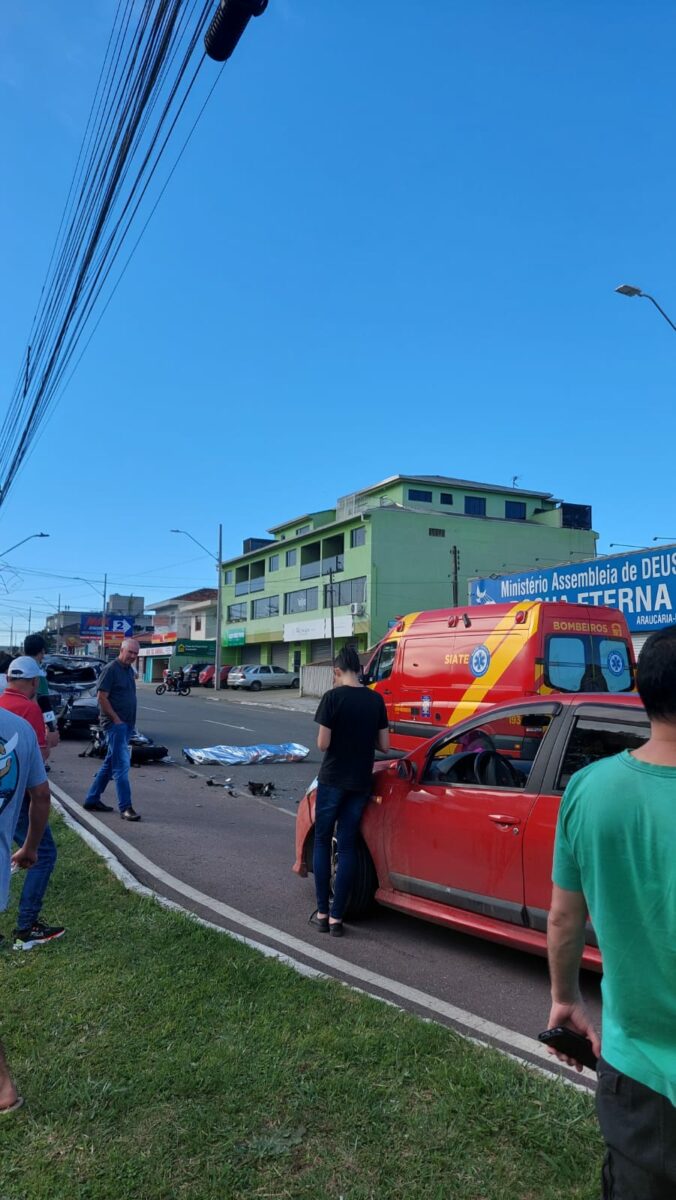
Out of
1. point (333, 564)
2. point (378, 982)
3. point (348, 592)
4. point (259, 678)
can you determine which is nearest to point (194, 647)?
point (259, 678)

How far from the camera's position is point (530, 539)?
168 feet

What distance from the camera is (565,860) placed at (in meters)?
1.84

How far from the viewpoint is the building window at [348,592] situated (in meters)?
48.2

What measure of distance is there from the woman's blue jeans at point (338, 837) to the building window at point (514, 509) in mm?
52876

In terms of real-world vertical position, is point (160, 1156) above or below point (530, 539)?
below

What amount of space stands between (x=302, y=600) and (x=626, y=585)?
34904 millimetres

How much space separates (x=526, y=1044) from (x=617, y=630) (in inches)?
324

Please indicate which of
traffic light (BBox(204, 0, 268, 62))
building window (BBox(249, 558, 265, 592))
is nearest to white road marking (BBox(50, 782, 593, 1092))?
traffic light (BBox(204, 0, 268, 62))

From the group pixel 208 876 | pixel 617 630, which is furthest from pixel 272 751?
pixel 208 876

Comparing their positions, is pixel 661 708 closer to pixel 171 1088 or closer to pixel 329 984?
pixel 171 1088

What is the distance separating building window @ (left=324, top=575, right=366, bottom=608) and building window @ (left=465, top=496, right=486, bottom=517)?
435 inches

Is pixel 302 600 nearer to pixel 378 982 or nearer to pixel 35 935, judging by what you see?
pixel 35 935

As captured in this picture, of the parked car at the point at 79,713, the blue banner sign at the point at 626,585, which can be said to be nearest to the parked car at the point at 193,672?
the blue banner sign at the point at 626,585

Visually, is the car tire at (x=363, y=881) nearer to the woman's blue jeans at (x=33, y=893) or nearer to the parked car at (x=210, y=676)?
the woman's blue jeans at (x=33, y=893)
